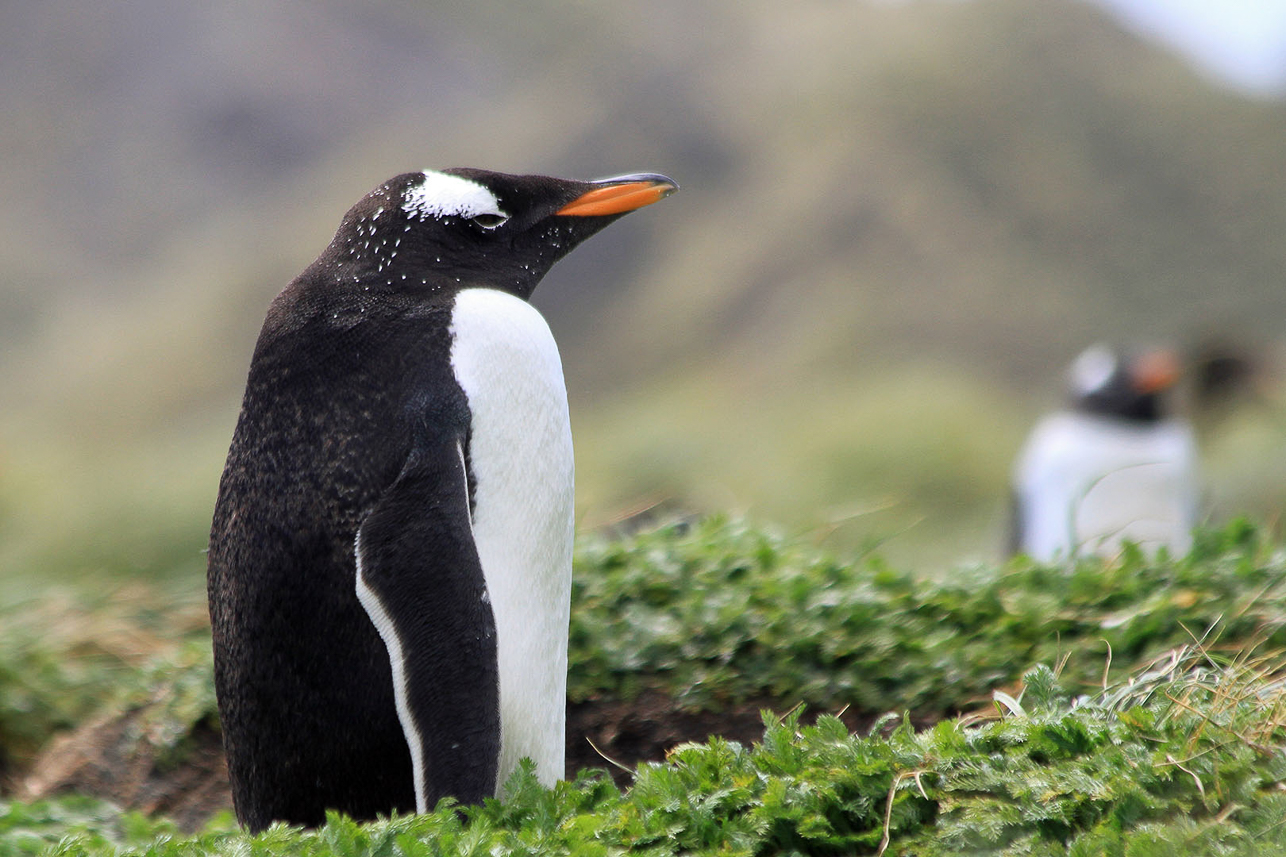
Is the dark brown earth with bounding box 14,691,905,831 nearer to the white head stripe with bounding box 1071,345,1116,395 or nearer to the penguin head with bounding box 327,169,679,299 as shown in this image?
the penguin head with bounding box 327,169,679,299

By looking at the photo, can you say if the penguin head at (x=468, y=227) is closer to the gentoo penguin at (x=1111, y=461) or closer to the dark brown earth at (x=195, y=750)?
the dark brown earth at (x=195, y=750)

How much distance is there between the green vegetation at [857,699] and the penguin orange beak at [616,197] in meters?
1.15

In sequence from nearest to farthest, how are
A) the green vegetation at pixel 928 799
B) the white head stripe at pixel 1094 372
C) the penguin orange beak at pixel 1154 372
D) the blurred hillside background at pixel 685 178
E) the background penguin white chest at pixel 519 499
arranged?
1. the green vegetation at pixel 928 799
2. the background penguin white chest at pixel 519 499
3. the penguin orange beak at pixel 1154 372
4. the white head stripe at pixel 1094 372
5. the blurred hillside background at pixel 685 178

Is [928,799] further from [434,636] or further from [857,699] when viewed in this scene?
[857,699]

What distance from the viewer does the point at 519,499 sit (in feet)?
7.57

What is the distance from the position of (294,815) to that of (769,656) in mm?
1307

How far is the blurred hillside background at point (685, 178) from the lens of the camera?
29.7m

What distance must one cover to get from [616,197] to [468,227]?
0.34 metres

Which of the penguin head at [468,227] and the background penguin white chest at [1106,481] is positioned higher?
the penguin head at [468,227]

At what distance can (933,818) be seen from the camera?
1.82m

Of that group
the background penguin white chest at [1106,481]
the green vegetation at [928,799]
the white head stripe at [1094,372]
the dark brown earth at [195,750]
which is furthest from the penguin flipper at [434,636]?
the white head stripe at [1094,372]

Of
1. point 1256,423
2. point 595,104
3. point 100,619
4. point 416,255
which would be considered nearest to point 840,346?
point 595,104

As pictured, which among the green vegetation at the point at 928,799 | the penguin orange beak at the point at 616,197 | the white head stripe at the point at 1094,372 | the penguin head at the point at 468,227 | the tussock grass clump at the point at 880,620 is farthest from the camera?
the white head stripe at the point at 1094,372

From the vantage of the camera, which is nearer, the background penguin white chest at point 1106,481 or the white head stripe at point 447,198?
the white head stripe at point 447,198
